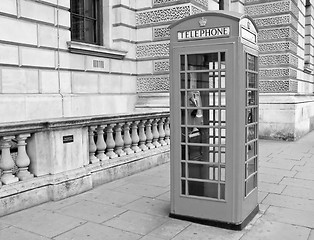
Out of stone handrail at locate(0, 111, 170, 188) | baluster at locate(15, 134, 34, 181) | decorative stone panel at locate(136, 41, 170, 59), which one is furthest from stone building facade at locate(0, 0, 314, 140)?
baluster at locate(15, 134, 34, 181)

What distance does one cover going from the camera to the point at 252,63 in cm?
431

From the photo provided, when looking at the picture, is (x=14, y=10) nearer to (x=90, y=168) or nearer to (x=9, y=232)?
(x=90, y=168)

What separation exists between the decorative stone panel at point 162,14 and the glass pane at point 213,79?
5.99 meters

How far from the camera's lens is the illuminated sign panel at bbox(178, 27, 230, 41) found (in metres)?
3.87

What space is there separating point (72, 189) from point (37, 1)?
4.71m

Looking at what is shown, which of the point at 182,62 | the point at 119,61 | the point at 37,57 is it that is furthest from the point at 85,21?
the point at 182,62

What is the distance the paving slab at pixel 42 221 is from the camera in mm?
4004

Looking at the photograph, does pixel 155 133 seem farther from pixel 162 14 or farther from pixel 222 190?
pixel 162 14

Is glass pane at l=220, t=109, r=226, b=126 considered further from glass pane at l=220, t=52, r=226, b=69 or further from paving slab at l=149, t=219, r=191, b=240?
paving slab at l=149, t=219, r=191, b=240

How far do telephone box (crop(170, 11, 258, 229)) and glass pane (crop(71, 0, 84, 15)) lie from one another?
6.01 metres

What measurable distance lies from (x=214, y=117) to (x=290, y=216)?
1.64 m

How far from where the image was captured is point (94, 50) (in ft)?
30.6

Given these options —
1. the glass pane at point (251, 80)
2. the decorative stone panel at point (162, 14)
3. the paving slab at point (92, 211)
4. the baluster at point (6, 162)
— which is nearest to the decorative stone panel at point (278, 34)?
the decorative stone panel at point (162, 14)

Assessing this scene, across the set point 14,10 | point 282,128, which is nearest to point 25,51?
point 14,10
